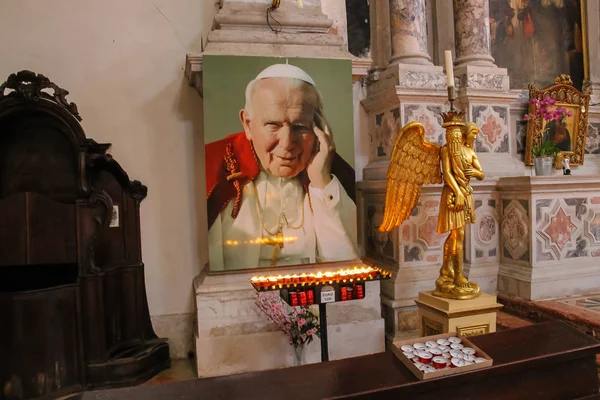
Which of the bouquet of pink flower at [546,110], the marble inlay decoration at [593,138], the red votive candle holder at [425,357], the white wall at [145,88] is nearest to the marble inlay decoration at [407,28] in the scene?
the bouquet of pink flower at [546,110]

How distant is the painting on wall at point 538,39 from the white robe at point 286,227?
2.99 meters

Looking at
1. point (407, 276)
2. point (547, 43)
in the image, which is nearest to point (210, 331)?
point (407, 276)

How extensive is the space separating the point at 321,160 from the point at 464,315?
1.67 meters

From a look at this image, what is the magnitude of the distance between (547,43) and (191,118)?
4.40m

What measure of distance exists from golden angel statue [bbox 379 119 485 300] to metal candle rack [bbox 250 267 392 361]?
71 cm

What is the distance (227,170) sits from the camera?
3600 mm

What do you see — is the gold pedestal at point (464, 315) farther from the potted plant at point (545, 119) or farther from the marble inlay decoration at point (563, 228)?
the potted plant at point (545, 119)

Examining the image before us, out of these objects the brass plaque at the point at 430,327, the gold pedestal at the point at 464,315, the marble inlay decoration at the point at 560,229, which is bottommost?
the brass plaque at the point at 430,327

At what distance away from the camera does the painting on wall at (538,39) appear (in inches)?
204

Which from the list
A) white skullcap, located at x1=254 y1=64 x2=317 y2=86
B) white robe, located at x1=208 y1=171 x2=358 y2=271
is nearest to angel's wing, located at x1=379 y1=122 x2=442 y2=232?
white robe, located at x1=208 y1=171 x2=358 y2=271

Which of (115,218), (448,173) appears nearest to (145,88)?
(115,218)

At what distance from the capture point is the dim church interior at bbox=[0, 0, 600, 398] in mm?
3863

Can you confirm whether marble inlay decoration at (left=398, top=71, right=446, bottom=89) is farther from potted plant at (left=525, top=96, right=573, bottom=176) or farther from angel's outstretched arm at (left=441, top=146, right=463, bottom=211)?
angel's outstretched arm at (left=441, top=146, right=463, bottom=211)

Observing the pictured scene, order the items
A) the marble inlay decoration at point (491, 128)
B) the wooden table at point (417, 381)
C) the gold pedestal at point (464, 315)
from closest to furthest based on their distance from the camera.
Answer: the wooden table at point (417, 381) < the gold pedestal at point (464, 315) < the marble inlay decoration at point (491, 128)
